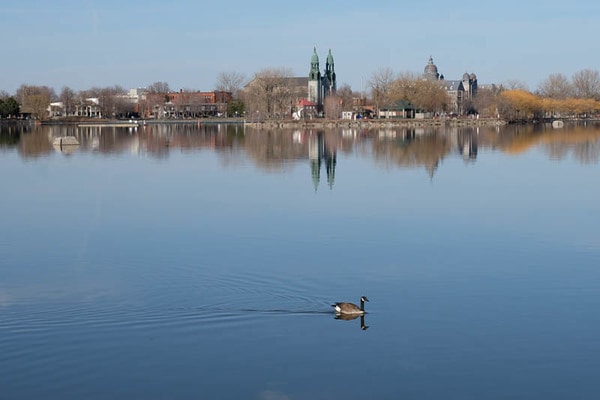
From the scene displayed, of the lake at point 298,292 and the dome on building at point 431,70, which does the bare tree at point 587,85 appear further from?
the lake at point 298,292

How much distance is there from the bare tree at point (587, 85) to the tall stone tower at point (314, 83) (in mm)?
35018

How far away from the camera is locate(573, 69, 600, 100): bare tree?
4377 inches

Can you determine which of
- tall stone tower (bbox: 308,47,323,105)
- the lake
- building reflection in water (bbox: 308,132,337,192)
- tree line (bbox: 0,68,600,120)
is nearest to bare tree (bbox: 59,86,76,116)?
tree line (bbox: 0,68,600,120)

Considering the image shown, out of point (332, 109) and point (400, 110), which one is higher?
point (332, 109)

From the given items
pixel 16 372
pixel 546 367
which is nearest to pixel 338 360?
pixel 546 367

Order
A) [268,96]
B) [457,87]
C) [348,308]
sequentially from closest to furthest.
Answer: [348,308]
[268,96]
[457,87]

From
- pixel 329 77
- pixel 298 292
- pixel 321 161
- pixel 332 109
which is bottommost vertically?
pixel 298 292

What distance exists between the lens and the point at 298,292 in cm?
962

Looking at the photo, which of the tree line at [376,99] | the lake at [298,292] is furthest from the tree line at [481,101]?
the lake at [298,292]

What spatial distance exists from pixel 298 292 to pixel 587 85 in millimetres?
110288

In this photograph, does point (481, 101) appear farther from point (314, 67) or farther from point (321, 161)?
point (321, 161)

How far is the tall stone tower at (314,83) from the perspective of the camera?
108m

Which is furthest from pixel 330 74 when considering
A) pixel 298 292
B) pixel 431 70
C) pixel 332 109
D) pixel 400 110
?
pixel 298 292

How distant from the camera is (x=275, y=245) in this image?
490 inches
